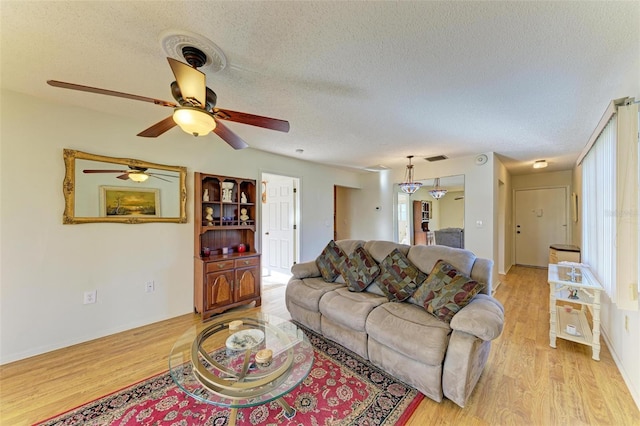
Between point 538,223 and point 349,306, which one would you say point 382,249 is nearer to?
point 349,306

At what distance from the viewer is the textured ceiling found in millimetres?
1306

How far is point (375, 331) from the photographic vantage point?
1.96 m

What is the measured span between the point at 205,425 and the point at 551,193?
306 inches

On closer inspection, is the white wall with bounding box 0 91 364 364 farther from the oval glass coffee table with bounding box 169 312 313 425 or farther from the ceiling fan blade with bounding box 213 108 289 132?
the ceiling fan blade with bounding box 213 108 289 132

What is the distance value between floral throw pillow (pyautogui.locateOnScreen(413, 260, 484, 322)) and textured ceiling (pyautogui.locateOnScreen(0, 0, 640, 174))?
5.04 feet

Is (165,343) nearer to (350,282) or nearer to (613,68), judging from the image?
(350,282)

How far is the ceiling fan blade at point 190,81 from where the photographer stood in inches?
51.2

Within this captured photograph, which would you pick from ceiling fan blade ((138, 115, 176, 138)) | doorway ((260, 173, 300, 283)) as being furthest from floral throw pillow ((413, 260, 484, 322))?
doorway ((260, 173, 300, 283))

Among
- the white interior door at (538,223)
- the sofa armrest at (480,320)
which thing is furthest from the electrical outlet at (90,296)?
the white interior door at (538,223)

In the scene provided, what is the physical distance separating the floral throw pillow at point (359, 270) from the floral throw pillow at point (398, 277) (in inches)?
3.7

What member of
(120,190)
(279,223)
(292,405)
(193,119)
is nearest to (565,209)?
(279,223)

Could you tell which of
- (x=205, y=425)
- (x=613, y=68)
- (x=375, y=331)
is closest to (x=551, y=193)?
(x=613, y=68)

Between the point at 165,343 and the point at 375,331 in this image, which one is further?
the point at 165,343

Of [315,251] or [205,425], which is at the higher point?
[315,251]
